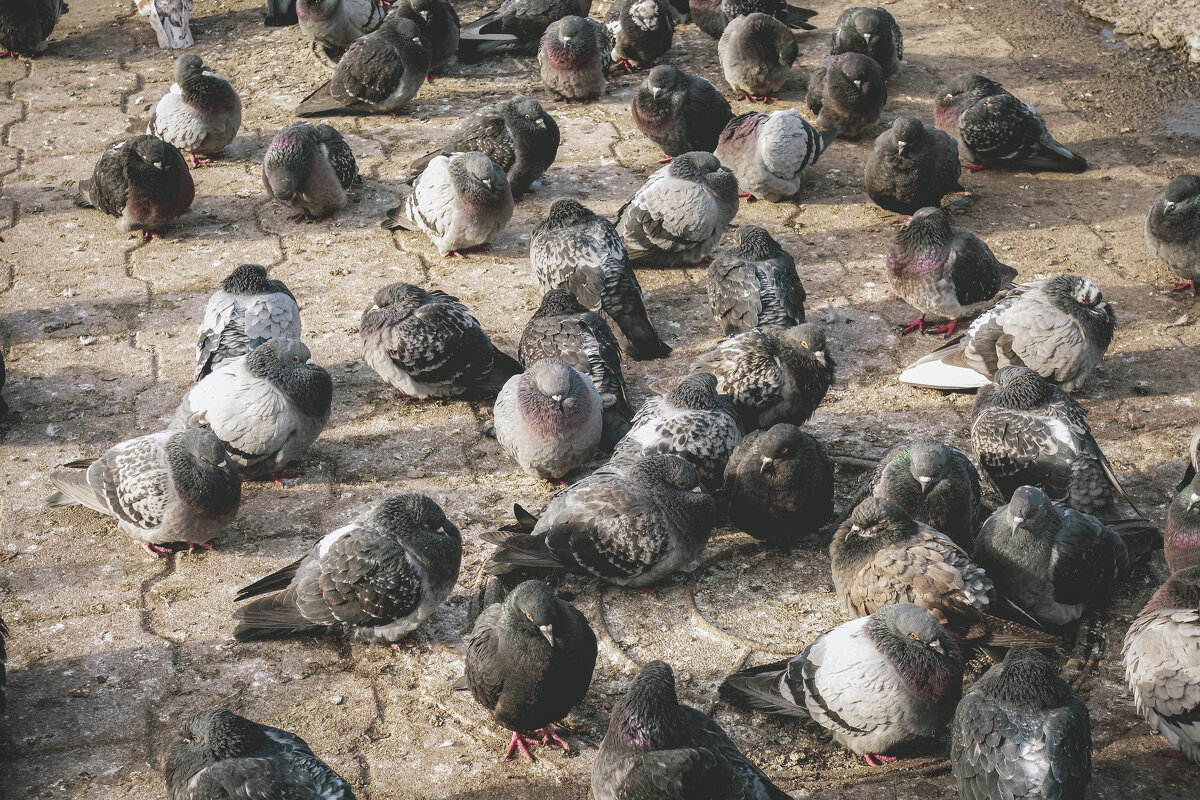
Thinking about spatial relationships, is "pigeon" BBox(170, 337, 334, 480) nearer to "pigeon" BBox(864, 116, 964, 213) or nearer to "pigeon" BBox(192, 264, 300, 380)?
"pigeon" BBox(192, 264, 300, 380)

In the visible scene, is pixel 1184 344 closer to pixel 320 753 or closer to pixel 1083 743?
pixel 1083 743

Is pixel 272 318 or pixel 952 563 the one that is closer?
pixel 952 563

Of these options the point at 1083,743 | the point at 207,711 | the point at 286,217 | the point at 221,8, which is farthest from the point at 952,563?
the point at 221,8

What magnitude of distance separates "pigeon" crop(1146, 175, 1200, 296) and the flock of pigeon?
17 millimetres

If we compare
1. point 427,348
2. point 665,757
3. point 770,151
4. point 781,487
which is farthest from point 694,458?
point 770,151

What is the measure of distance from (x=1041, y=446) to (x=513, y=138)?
4.46m

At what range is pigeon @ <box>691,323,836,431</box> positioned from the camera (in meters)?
6.05

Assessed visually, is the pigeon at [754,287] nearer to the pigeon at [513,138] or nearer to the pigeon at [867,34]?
the pigeon at [513,138]

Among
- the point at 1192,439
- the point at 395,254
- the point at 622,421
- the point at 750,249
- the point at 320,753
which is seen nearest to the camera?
the point at 320,753

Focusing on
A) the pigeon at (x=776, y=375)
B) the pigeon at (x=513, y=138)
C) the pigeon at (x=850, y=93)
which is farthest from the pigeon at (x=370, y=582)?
the pigeon at (x=850, y=93)

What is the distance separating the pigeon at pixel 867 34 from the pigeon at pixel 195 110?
5119mm

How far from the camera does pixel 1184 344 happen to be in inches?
277

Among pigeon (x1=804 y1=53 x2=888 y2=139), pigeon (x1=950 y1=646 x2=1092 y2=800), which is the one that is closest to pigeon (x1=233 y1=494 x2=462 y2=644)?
pigeon (x1=950 y1=646 x2=1092 y2=800)

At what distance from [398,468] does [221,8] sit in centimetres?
761
